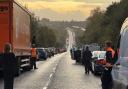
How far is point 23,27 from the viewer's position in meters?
33.3

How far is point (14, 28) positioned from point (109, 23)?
6629 centimetres

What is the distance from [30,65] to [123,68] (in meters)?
28.2

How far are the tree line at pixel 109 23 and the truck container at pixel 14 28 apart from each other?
11.3 m

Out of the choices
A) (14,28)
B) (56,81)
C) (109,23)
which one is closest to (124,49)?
(56,81)

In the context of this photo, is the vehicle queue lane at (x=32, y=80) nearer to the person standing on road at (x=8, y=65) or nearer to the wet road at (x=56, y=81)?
the wet road at (x=56, y=81)

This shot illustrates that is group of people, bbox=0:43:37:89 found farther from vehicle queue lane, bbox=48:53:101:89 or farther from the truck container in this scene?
the truck container

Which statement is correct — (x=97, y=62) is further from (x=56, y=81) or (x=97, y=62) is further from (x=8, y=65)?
(x=8, y=65)

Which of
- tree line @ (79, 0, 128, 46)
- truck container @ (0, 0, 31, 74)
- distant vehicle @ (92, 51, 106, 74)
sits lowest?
distant vehicle @ (92, 51, 106, 74)

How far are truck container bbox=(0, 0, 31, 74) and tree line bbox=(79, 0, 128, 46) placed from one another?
37.1 feet

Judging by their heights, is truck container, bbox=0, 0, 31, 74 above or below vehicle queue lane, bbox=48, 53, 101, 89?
above

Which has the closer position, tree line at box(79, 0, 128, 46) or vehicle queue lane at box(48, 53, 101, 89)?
vehicle queue lane at box(48, 53, 101, 89)

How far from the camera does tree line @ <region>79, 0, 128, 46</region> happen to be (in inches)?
2945

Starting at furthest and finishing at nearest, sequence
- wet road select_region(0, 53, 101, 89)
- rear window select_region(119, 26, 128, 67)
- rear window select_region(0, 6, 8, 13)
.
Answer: rear window select_region(0, 6, 8, 13)
wet road select_region(0, 53, 101, 89)
rear window select_region(119, 26, 128, 67)

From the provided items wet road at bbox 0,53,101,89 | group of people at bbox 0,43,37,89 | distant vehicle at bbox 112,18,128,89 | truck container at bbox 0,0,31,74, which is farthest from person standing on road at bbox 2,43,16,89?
truck container at bbox 0,0,31,74
